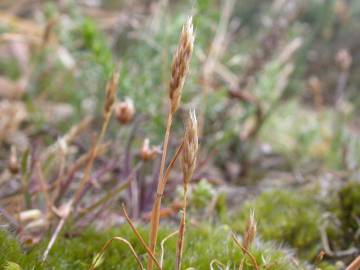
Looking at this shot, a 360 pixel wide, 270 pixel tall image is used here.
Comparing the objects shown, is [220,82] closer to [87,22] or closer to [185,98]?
[185,98]

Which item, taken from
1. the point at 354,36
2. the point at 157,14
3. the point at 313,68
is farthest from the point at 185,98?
the point at 354,36

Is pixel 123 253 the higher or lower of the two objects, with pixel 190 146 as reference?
lower

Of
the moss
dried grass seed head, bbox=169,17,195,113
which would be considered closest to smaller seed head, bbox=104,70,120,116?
dried grass seed head, bbox=169,17,195,113

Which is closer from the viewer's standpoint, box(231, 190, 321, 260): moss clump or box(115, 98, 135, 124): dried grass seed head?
box(115, 98, 135, 124): dried grass seed head

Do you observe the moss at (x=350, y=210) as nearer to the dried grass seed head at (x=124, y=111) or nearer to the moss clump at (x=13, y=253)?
the dried grass seed head at (x=124, y=111)

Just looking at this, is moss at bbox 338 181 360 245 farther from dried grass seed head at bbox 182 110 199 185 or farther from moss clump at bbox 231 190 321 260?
dried grass seed head at bbox 182 110 199 185

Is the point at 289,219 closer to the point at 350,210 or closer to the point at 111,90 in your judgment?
the point at 350,210

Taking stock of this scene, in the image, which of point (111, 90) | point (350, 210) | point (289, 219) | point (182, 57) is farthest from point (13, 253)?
point (350, 210)
